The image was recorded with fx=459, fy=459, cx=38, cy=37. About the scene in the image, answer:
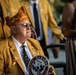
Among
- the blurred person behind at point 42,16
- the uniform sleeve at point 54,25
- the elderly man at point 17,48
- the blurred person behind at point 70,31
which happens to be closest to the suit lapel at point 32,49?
the elderly man at point 17,48

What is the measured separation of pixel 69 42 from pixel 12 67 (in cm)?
123

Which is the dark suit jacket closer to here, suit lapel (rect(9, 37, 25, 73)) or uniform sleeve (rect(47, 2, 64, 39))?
suit lapel (rect(9, 37, 25, 73))

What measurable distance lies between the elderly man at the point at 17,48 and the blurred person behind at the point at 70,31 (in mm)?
702

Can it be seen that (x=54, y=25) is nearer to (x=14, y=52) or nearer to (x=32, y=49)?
(x=32, y=49)

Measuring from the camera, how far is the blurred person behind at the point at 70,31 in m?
6.17

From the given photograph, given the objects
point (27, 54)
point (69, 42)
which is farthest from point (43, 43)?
point (27, 54)

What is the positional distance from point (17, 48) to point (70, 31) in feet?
3.34

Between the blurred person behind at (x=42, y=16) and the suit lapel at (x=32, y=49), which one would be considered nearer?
the suit lapel at (x=32, y=49)

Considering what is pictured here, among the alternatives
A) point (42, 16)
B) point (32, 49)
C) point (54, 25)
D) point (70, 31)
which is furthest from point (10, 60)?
point (54, 25)

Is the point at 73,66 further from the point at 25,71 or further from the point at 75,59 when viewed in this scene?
the point at 25,71

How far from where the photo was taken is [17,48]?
5488mm

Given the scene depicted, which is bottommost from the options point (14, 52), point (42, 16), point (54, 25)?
point (54, 25)

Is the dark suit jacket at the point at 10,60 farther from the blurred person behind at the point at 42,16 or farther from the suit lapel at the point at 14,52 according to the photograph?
the blurred person behind at the point at 42,16

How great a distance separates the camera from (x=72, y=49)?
627cm
